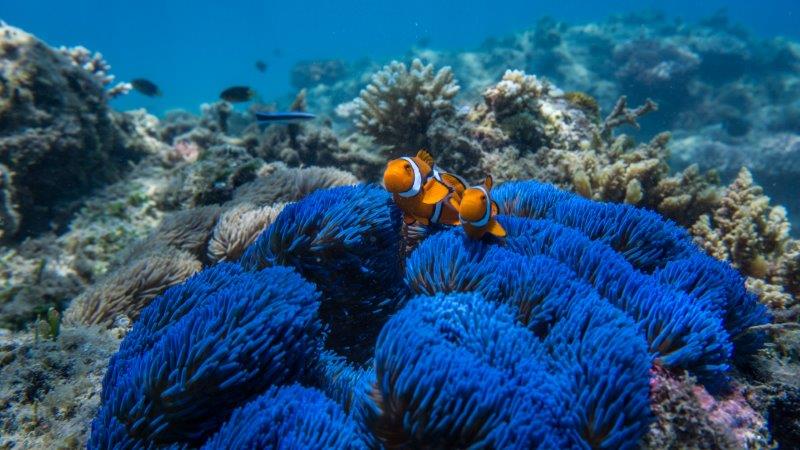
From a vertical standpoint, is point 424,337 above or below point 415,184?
below

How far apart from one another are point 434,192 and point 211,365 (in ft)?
5.24

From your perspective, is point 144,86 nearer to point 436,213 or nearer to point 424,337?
point 436,213

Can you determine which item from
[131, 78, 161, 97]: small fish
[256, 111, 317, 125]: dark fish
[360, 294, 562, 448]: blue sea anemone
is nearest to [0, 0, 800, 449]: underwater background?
[360, 294, 562, 448]: blue sea anemone

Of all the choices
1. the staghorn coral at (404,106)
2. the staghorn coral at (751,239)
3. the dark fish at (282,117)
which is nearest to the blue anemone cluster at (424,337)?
the staghorn coral at (751,239)

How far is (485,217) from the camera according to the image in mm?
→ 2469

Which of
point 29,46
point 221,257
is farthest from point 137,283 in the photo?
point 29,46

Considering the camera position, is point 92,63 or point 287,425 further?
point 92,63

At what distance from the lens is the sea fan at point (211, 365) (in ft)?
5.74

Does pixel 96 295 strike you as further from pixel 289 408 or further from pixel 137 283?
pixel 289 408

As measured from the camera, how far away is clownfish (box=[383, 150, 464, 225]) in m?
2.70

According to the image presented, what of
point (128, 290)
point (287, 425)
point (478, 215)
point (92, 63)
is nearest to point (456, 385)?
point (287, 425)

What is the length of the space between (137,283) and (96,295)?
0.28m

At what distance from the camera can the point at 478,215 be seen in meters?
2.44

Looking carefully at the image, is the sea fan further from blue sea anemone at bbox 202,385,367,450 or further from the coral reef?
the coral reef
